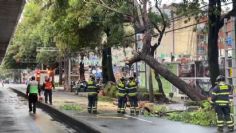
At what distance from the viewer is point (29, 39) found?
73188 millimetres

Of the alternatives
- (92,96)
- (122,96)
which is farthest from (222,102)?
(92,96)

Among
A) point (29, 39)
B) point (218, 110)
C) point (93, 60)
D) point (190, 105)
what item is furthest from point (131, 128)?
point (29, 39)

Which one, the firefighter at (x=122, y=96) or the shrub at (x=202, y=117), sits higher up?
the firefighter at (x=122, y=96)

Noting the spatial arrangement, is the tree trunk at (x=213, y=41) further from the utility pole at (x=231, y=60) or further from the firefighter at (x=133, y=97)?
the utility pole at (x=231, y=60)

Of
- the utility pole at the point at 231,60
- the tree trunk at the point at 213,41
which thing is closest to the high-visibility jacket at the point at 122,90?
the tree trunk at the point at 213,41

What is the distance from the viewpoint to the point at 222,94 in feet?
49.0

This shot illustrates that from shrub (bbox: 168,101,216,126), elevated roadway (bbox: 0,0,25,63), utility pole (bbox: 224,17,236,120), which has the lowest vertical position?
shrub (bbox: 168,101,216,126)

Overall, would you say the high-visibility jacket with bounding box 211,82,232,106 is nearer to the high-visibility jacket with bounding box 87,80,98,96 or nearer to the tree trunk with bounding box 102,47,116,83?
the high-visibility jacket with bounding box 87,80,98,96

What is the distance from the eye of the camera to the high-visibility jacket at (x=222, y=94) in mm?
14906

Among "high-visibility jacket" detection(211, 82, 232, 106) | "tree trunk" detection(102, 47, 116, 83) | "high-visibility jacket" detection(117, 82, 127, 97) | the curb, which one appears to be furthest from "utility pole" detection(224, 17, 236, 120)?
"tree trunk" detection(102, 47, 116, 83)

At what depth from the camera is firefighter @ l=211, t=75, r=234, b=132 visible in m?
14.9

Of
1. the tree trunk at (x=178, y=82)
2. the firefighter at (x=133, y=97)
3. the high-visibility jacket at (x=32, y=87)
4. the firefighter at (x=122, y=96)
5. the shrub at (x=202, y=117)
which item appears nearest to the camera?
the shrub at (x=202, y=117)

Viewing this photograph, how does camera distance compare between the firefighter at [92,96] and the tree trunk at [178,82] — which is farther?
the firefighter at [92,96]

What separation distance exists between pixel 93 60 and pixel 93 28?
91.9 feet
